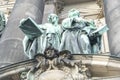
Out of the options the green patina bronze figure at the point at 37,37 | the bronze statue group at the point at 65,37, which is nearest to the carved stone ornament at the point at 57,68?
the bronze statue group at the point at 65,37

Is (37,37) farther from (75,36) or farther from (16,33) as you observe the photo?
(16,33)

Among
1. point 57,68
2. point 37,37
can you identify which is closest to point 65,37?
point 37,37

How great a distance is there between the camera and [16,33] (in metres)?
11.0

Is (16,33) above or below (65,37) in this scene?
above

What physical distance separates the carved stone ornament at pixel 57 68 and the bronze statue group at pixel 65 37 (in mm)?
521

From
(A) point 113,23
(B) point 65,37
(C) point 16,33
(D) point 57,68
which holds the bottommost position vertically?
(D) point 57,68

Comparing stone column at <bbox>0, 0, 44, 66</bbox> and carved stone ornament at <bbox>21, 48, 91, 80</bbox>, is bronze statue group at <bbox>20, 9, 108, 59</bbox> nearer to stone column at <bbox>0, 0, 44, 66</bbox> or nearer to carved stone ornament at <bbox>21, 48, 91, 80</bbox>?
carved stone ornament at <bbox>21, 48, 91, 80</bbox>

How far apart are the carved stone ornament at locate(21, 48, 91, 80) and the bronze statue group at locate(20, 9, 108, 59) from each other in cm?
52

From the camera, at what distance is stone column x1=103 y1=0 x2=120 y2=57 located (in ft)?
31.9

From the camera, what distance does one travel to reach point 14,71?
8.70 m

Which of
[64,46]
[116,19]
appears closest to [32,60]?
[64,46]

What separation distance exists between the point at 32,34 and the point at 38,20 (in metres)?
2.62

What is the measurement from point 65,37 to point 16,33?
1.82 m

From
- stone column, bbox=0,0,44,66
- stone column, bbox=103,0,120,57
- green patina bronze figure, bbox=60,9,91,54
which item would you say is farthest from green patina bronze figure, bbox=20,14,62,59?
stone column, bbox=103,0,120,57
